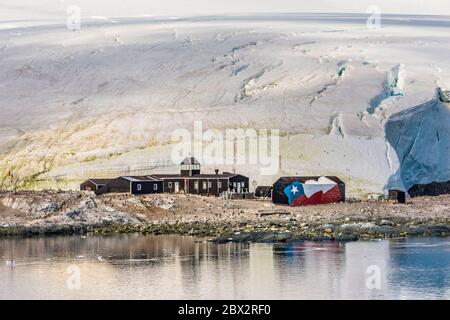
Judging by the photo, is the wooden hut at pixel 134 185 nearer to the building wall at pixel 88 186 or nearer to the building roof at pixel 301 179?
the building wall at pixel 88 186

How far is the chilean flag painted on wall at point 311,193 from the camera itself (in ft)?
101

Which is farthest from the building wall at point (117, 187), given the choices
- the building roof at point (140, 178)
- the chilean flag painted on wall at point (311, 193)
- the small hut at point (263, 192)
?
the chilean flag painted on wall at point (311, 193)

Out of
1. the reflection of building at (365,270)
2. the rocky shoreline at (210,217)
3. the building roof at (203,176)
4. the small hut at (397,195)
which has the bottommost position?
the reflection of building at (365,270)

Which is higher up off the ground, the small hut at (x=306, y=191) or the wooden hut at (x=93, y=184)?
the wooden hut at (x=93, y=184)

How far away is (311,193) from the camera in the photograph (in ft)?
101

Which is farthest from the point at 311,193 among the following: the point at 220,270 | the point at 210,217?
the point at 220,270

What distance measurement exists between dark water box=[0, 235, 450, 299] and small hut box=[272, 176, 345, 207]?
4.73m

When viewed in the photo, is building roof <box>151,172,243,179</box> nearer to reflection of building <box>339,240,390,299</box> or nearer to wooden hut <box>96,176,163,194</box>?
wooden hut <box>96,176,163,194</box>

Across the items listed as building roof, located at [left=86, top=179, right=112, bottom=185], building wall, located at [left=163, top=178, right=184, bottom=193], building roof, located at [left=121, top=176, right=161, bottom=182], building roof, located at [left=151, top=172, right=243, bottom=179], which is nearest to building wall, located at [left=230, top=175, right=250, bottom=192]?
building roof, located at [left=151, top=172, right=243, bottom=179]

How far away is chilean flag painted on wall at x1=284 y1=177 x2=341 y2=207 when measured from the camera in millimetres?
30891

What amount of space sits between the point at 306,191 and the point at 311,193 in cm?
12

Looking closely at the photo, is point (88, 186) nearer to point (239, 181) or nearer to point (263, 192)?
point (239, 181)

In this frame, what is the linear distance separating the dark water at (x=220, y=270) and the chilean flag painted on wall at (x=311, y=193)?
4.74m
